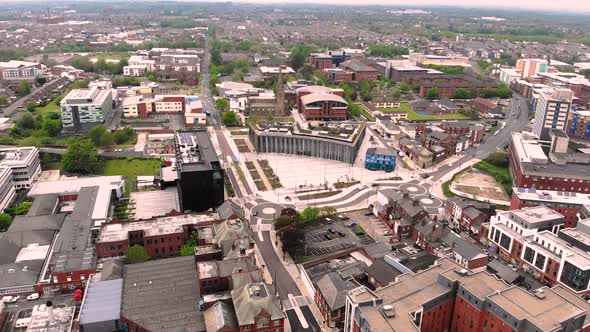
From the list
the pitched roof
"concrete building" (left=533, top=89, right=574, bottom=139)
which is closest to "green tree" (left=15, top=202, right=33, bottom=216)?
the pitched roof

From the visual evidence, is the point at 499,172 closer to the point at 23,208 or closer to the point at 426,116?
the point at 426,116

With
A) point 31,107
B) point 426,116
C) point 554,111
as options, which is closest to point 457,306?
point 554,111

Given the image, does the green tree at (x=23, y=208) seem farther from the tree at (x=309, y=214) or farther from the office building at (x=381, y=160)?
the office building at (x=381, y=160)

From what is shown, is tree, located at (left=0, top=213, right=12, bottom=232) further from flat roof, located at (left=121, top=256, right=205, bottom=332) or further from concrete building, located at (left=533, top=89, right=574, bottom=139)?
concrete building, located at (left=533, top=89, right=574, bottom=139)

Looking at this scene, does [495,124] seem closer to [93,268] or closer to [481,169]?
[481,169]

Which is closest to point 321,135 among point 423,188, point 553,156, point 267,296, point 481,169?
point 423,188

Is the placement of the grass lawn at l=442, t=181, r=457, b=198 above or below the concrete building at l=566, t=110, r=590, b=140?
below
